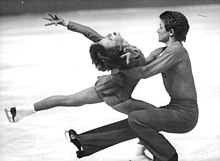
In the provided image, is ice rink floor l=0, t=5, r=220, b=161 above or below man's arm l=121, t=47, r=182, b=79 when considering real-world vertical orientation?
below

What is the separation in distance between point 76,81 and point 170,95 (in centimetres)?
89

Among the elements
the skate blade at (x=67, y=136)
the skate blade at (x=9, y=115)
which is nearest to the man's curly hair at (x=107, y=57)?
the skate blade at (x=67, y=136)

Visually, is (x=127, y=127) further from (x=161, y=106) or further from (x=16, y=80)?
(x=16, y=80)

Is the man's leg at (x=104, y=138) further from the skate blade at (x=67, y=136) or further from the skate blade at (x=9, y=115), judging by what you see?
the skate blade at (x=9, y=115)

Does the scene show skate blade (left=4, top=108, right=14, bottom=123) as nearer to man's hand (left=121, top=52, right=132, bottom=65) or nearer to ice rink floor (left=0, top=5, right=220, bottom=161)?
ice rink floor (left=0, top=5, right=220, bottom=161)

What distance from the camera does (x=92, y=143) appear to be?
2.73 m

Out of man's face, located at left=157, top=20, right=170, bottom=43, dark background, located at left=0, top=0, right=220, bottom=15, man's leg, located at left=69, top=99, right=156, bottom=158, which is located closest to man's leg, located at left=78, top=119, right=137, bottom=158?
man's leg, located at left=69, top=99, right=156, bottom=158

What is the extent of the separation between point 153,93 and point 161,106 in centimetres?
31

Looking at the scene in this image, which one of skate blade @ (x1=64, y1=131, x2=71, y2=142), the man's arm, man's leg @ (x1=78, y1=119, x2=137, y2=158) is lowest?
skate blade @ (x1=64, y1=131, x2=71, y2=142)

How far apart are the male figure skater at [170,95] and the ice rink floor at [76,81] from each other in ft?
0.52

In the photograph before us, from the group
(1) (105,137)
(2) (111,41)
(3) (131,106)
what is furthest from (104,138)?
(2) (111,41)

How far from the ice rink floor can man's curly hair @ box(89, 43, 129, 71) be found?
0.29 metres

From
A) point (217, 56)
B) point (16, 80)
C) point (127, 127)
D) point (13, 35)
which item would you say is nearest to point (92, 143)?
point (127, 127)

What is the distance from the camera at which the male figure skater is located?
2.53 meters
